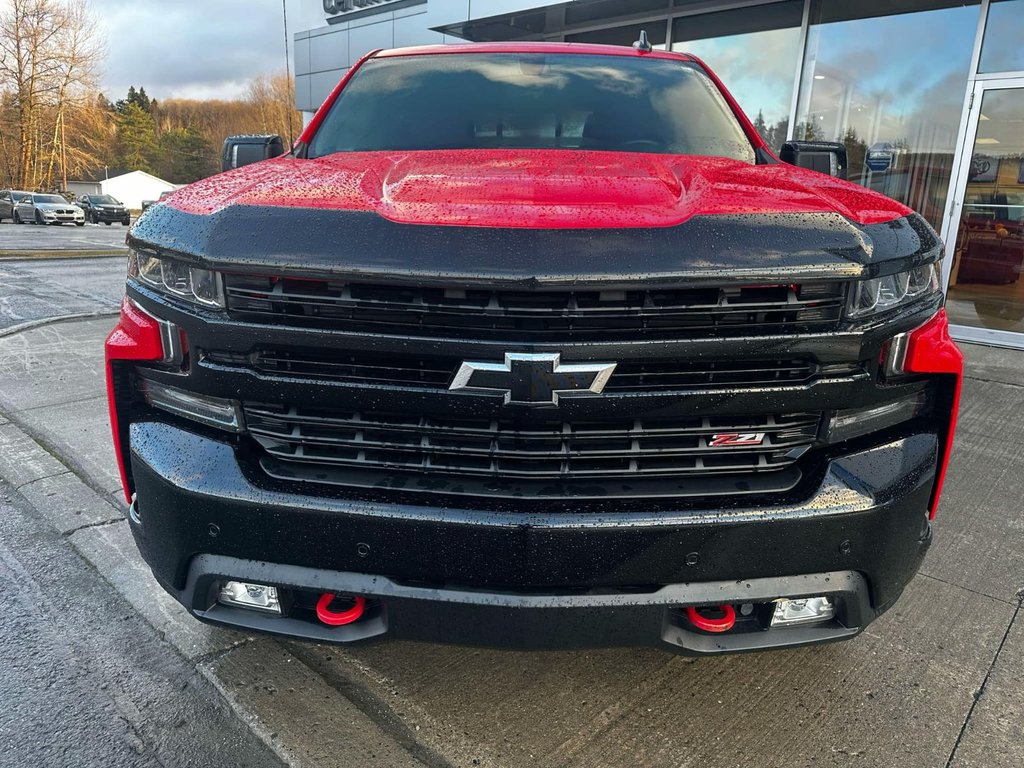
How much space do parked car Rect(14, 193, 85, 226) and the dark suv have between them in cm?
3810

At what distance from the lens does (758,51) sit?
8.95m

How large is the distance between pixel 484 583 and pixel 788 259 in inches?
A: 37.9

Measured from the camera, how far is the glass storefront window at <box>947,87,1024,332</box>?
7.05 meters

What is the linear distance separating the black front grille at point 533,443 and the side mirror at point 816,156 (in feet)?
5.80

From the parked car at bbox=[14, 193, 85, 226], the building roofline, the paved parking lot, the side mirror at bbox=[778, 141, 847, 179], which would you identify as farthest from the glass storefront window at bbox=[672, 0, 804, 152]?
the parked car at bbox=[14, 193, 85, 226]

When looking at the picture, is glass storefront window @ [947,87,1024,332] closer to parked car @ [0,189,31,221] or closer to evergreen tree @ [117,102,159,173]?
parked car @ [0,189,31,221]

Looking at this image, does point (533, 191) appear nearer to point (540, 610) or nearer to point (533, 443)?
point (533, 443)

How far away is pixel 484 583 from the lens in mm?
1577

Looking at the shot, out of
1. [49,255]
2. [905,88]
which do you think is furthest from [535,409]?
[49,255]

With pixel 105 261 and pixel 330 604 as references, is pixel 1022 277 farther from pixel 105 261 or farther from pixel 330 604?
pixel 105 261

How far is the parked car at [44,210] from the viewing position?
108 ft

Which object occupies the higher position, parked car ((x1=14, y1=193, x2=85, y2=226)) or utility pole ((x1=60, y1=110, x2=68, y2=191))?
utility pole ((x1=60, y1=110, x2=68, y2=191))

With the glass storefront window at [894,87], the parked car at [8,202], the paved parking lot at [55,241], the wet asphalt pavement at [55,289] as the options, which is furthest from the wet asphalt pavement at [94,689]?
the parked car at [8,202]

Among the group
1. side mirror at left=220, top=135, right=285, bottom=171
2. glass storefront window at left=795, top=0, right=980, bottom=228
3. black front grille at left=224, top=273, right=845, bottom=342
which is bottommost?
black front grille at left=224, top=273, right=845, bottom=342
